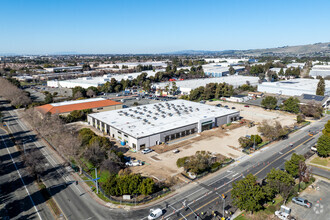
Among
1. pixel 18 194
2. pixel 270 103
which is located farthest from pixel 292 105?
pixel 18 194

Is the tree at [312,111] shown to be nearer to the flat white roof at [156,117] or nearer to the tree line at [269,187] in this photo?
the flat white roof at [156,117]

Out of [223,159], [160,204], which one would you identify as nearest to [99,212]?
[160,204]

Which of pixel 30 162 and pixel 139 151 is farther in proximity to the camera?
pixel 139 151

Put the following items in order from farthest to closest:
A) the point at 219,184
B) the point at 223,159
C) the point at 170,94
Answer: the point at 170,94 → the point at 223,159 → the point at 219,184

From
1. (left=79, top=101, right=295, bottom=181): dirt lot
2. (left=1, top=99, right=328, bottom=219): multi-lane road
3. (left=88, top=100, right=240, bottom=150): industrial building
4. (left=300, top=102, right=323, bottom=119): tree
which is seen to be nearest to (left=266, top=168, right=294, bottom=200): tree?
(left=1, top=99, right=328, bottom=219): multi-lane road

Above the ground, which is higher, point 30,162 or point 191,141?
point 30,162

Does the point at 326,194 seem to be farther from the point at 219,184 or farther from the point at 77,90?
the point at 77,90
